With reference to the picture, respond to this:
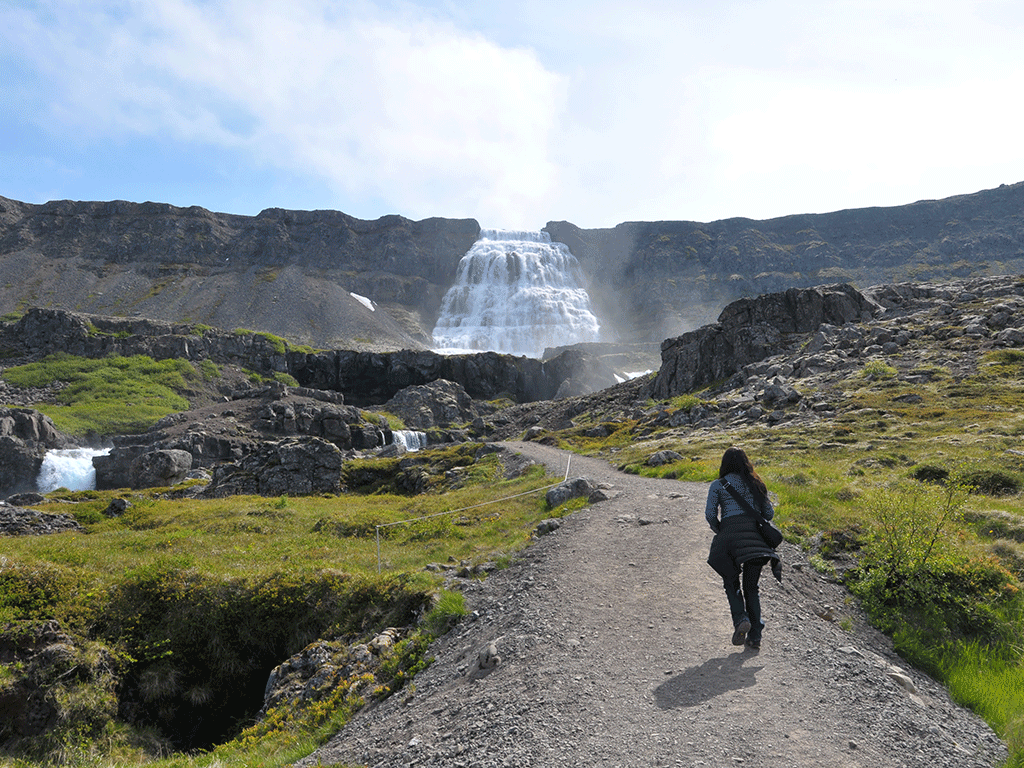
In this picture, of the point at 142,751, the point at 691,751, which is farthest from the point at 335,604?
the point at 691,751

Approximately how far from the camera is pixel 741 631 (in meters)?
7.58

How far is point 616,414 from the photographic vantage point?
81.6m

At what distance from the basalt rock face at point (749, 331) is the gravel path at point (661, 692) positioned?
77.0 meters

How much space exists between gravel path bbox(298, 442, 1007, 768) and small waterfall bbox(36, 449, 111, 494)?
79543 millimetres

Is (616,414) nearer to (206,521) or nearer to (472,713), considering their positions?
(206,521)

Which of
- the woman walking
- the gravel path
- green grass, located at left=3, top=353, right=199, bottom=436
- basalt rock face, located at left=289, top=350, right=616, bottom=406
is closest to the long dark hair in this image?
the woman walking

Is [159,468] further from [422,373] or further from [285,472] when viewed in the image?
[422,373]

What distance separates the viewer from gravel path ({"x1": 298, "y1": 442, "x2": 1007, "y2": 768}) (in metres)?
5.56

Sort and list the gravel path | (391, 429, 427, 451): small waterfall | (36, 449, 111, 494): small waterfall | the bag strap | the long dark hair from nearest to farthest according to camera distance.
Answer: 1. the gravel path
2. the bag strap
3. the long dark hair
4. (36, 449, 111, 494): small waterfall
5. (391, 429, 427, 451): small waterfall

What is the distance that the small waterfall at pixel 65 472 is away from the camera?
220 ft

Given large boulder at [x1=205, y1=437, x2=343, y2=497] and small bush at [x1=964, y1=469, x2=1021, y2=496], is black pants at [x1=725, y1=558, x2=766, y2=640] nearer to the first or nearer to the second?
small bush at [x1=964, y1=469, x2=1021, y2=496]

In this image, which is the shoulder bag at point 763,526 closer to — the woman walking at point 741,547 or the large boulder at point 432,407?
the woman walking at point 741,547

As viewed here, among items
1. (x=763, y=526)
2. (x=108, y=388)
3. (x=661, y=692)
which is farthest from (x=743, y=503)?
(x=108, y=388)

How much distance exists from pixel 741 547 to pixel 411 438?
8488 cm
